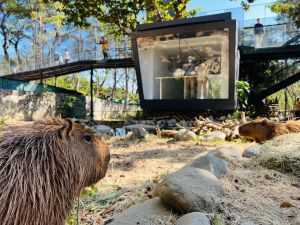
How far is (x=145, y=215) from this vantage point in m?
2.92

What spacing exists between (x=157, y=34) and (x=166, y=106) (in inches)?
125

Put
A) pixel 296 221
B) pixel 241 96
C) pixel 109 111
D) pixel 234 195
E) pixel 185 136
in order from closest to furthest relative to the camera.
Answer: pixel 296 221 < pixel 234 195 < pixel 185 136 < pixel 241 96 < pixel 109 111

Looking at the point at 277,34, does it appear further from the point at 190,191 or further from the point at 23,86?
the point at 190,191

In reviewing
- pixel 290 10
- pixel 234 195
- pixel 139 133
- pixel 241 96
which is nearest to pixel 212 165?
pixel 234 195

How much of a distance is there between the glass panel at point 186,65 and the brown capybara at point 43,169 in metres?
12.6

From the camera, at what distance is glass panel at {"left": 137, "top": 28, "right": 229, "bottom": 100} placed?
14.4 m

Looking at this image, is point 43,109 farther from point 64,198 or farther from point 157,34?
point 64,198

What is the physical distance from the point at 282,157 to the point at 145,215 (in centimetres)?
253

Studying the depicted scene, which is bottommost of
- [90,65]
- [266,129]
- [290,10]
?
[266,129]

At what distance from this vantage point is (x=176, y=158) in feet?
22.9

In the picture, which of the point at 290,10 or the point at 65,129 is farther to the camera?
the point at 290,10

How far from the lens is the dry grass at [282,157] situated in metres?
4.52

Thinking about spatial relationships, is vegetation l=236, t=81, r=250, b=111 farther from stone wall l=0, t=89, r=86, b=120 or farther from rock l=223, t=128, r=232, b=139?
stone wall l=0, t=89, r=86, b=120

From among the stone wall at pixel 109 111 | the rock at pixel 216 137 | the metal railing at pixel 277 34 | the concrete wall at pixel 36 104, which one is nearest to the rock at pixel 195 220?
the rock at pixel 216 137
